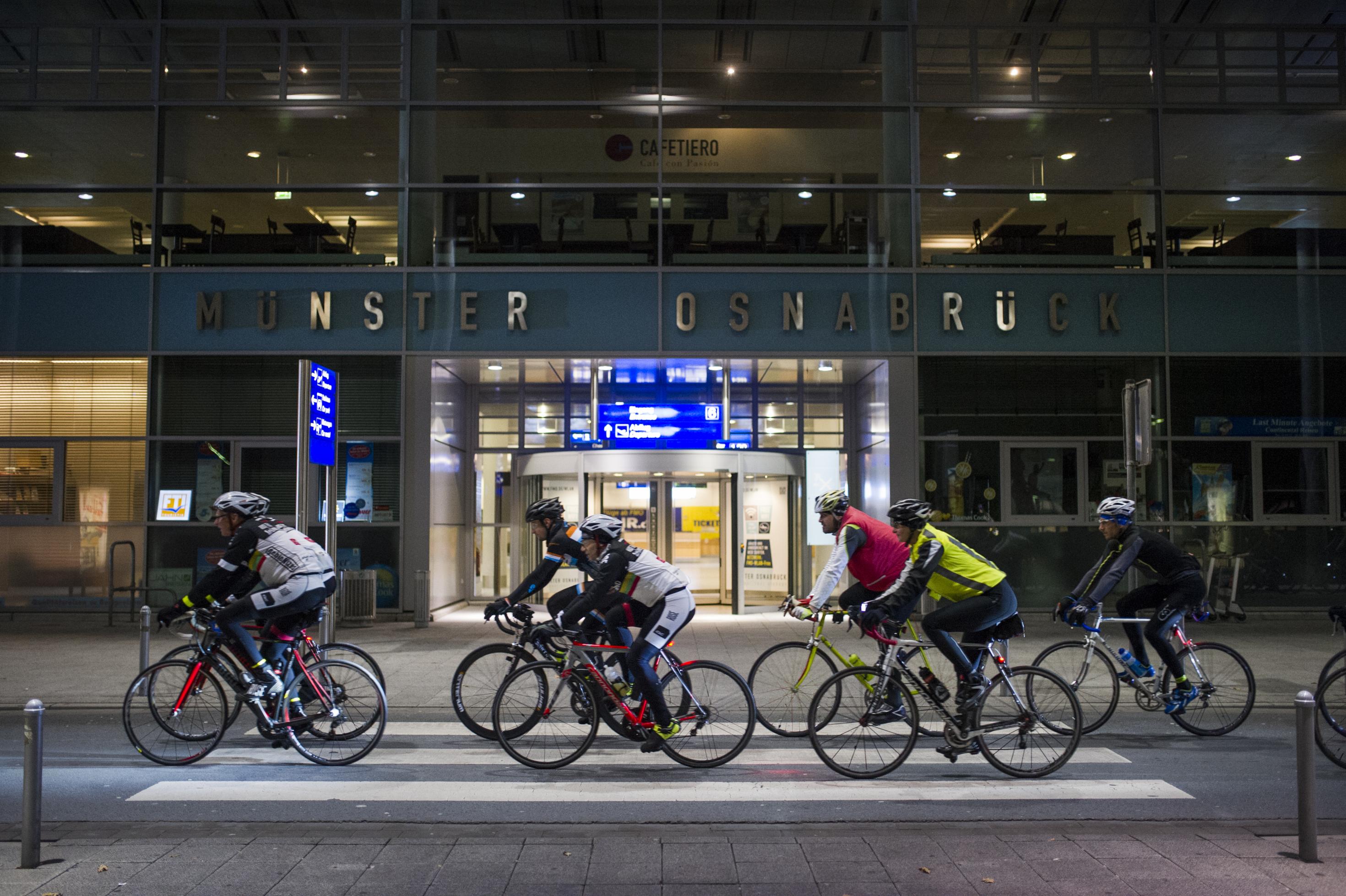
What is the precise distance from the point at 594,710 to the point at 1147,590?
4723 millimetres

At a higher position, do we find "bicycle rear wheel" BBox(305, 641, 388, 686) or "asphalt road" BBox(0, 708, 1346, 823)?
"bicycle rear wheel" BBox(305, 641, 388, 686)

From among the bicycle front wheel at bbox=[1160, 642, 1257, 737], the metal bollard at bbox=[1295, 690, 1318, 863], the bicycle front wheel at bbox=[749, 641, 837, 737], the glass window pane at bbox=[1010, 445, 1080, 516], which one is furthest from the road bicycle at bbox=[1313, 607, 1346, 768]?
the glass window pane at bbox=[1010, 445, 1080, 516]

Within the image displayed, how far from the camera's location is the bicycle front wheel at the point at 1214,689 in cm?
872

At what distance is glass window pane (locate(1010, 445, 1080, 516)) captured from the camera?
1742cm

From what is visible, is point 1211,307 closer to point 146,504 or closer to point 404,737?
point 404,737

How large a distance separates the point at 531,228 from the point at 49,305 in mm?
7824

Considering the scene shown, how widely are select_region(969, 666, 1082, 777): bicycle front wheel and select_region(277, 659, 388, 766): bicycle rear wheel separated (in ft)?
14.2

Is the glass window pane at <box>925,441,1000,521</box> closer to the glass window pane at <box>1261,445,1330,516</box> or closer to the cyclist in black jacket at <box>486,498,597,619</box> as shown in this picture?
the glass window pane at <box>1261,445,1330,516</box>

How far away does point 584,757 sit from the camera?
805cm

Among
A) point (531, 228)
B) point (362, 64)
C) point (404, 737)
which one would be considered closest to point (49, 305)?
point (362, 64)

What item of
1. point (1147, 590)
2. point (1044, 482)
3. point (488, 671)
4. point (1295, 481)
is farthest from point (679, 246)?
point (488, 671)

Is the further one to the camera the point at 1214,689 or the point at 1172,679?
the point at 1172,679

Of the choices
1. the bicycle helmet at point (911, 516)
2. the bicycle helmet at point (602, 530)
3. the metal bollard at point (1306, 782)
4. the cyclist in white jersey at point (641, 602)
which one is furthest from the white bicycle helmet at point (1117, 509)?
the bicycle helmet at point (602, 530)

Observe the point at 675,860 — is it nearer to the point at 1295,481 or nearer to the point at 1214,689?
the point at 1214,689
